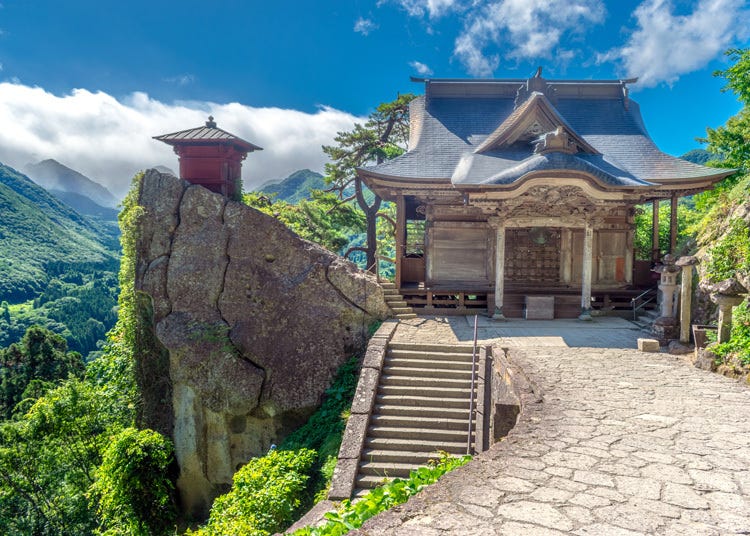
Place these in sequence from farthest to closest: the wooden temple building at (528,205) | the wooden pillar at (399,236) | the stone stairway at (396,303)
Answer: the wooden pillar at (399,236)
the stone stairway at (396,303)
the wooden temple building at (528,205)

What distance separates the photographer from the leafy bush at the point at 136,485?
11.7 metres

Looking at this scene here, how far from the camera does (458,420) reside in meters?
8.79

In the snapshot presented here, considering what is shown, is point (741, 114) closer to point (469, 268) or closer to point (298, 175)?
point (469, 268)

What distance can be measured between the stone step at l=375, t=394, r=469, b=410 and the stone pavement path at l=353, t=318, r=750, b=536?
1945 millimetres

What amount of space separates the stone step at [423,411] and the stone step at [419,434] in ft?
1.10

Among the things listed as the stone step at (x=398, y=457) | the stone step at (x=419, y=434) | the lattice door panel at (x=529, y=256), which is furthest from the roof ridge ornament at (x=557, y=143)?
the stone step at (x=398, y=457)

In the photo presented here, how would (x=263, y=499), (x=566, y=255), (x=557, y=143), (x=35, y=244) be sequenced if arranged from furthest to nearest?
(x=35, y=244) < (x=566, y=255) < (x=557, y=143) < (x=263, y=499)

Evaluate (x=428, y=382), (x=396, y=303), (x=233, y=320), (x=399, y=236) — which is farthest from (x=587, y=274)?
(x=233, y=320)

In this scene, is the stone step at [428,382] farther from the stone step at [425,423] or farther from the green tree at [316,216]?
the green tree at [316,216]

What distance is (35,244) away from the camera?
9675cm

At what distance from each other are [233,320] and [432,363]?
6355mm

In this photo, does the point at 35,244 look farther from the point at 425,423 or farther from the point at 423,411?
the point at 425,423

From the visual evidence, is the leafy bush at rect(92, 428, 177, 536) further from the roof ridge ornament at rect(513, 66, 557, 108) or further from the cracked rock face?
the roof ridge ornament at rect(513, 66, 557, 108)

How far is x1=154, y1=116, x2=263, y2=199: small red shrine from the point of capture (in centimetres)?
1520
